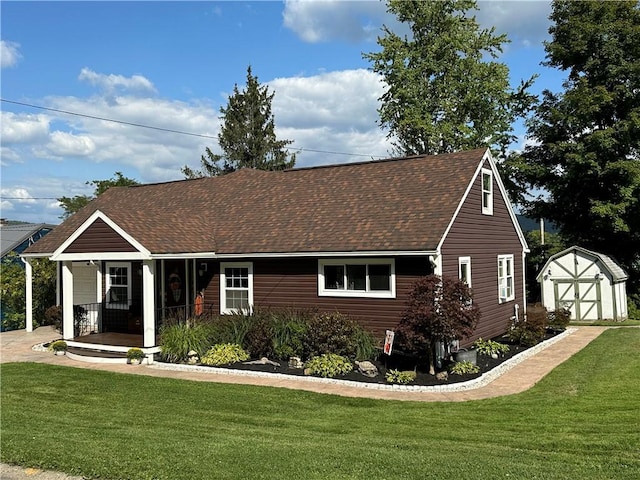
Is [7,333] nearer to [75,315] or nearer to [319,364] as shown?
[75,315]

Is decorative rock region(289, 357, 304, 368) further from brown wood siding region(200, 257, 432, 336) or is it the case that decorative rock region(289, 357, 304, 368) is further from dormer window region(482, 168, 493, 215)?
dormer window region(482, 168, 493, 215)

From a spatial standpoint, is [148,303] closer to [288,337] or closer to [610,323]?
[288,337]

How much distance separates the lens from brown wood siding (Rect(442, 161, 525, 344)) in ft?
51.8

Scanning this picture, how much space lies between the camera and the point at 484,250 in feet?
58.9

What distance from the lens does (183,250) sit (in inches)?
649

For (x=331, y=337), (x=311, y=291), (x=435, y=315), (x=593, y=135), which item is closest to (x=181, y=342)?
(x=311, y=291)

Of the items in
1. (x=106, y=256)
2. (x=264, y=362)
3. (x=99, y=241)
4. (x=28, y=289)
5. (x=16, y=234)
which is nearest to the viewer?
Answer: (x=264, y=362)

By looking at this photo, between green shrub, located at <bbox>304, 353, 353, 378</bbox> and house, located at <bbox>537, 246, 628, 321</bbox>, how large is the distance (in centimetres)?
1558

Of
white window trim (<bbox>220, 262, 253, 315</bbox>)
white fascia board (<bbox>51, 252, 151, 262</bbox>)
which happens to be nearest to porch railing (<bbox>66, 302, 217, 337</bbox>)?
white window trim (<bbox>220, 262, 253, 315</bbox>)

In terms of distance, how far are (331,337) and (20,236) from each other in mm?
19131

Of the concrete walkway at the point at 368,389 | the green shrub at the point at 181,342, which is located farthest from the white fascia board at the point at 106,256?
the concrete walkway at the point at 368,389

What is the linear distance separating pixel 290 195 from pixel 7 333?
41.7ft

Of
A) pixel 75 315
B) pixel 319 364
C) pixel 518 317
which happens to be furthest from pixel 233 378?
pixel 518 317

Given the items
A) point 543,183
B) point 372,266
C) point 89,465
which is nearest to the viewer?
point 89,465
